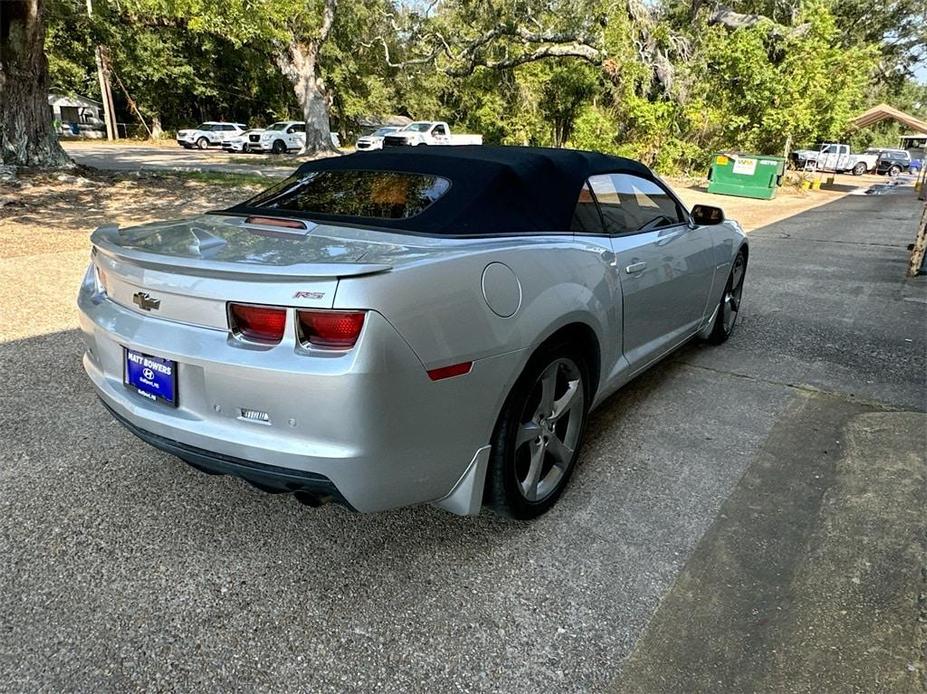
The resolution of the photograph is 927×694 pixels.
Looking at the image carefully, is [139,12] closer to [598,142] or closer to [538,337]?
[598,142]

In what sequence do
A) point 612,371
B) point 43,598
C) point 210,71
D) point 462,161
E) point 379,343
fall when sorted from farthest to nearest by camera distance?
point 210,71
point 612,371
point 462,161
point 43,598
point 379,343

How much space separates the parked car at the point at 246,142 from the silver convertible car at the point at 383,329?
3009 cm

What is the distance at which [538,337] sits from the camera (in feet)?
7.57

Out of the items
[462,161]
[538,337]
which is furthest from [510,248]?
[462,161]

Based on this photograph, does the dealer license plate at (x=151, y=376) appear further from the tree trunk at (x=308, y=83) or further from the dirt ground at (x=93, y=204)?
the tree trunk at (x=308, y=83)

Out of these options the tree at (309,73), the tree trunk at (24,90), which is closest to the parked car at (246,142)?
the tree at (309,73)

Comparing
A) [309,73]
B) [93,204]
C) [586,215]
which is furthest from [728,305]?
[309,73]

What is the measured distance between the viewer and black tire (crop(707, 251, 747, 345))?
4703 millimetres

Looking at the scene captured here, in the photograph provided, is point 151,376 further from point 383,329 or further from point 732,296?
point 732,296

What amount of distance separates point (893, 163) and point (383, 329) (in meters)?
46.3

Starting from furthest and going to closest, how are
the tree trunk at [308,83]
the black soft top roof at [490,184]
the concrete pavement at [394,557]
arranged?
1. the tree trunk at [308,83]
2. the black soft top roof at [490,184]
3. the concrete pavement at [394,557]

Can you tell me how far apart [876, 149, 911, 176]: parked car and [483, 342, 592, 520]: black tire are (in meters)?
44.4

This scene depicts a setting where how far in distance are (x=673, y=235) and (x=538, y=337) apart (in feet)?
5.75

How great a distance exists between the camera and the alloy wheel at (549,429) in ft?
8.17
